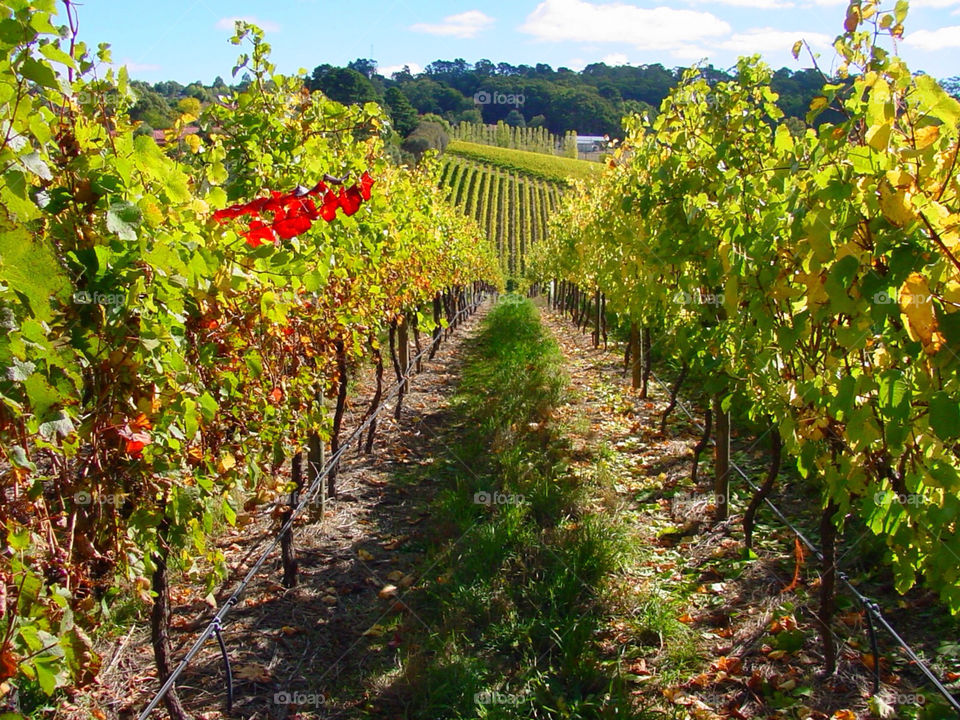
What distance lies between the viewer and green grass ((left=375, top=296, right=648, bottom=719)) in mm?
3131

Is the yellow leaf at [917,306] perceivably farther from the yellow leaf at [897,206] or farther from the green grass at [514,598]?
the green grass at [514,598]

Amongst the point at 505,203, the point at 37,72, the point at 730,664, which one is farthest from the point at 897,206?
the point at 505,203

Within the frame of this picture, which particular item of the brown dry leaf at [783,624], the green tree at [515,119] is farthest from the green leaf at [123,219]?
the green tree at [515,119]

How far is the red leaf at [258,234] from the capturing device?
8.45 feet

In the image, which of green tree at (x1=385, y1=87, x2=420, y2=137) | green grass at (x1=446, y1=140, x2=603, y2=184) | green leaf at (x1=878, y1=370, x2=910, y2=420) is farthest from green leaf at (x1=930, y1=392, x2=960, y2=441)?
green grass at (x1=446, y1=140, x2=603, y2=184)

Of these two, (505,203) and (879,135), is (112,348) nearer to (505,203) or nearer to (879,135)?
(879,135)

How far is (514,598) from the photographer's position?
3879mm

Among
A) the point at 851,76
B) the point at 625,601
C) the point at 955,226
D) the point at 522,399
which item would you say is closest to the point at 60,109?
the point at 955,226

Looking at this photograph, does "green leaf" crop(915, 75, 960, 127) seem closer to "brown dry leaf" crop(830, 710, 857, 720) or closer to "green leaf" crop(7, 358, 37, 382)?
"green leaf" crop(7, 358, 37, 382)

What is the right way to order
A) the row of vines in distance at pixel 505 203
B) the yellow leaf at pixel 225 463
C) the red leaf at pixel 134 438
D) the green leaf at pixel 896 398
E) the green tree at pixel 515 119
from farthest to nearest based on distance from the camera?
the green tree at pixel 515 119 < the row of vines in distance at pixel 505 203 < the yellow leaf at pixel 225 463 < the red leaf at pixel 134 438 < the green leaf at pixel 896 398

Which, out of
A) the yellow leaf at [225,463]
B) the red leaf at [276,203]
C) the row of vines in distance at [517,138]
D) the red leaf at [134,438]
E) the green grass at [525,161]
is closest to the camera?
the red leaf at [134,438]

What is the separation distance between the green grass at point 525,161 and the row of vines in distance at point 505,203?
1.11m

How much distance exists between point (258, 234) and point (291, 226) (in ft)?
0.56

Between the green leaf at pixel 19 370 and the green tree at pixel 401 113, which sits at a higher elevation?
the green tree at pixel 401 113
